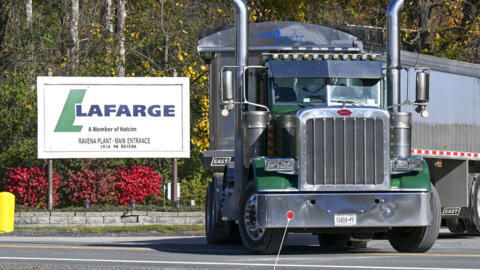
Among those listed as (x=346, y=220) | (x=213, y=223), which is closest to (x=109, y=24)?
(x=213, y=223)

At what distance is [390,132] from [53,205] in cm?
1785

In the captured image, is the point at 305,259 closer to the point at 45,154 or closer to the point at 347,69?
the point at 347,69

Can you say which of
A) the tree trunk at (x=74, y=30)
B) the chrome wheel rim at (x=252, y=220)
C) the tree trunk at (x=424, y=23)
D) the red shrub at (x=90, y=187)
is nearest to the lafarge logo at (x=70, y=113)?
the red shrub at (x=90, y=187)

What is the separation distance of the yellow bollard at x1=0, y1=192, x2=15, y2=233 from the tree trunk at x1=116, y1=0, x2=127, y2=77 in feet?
36.5

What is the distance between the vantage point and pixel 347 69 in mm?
15500

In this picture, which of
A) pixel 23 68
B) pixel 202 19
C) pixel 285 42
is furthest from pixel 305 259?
pixel 202 19

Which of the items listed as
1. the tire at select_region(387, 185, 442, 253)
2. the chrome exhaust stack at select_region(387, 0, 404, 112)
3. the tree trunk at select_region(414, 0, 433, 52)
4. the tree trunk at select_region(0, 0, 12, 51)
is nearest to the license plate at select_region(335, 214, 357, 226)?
the tire at select_region(387, 185, 442, 253)

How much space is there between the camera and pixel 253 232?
580 inches

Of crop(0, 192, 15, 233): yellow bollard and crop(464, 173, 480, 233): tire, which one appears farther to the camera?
crop(0, 192, 15, 233): yellow bollard

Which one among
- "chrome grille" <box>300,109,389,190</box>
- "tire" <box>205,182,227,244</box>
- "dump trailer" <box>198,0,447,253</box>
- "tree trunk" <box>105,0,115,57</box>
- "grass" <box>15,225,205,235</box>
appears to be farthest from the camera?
"tree trunk" <box>105,0,115,57</box>

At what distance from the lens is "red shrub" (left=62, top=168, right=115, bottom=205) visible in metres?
30.7

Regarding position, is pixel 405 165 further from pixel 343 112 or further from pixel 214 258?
pixel 214 258

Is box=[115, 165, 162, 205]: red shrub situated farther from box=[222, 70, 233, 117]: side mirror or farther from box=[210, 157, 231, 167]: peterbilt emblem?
Answer: box=[222, 70, 233, 117]: side mirror

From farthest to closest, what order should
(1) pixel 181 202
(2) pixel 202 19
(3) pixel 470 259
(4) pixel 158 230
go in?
(2) pixel 202 19 < (1) pixel 181 202 < (4) pixel 158 230 < (3) pixel 470 259
